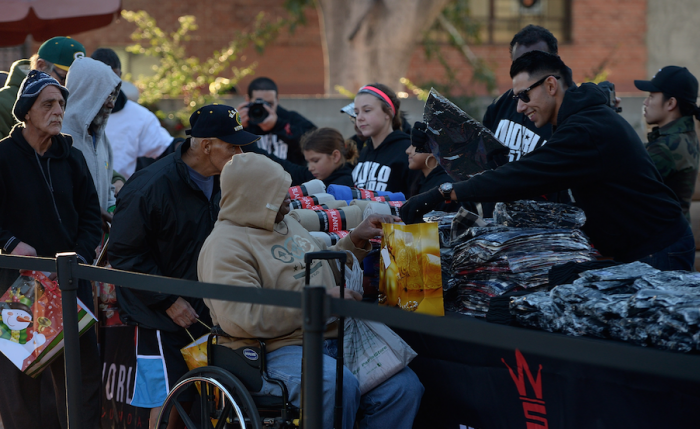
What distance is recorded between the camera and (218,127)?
3.55 meters

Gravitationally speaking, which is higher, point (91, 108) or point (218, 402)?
point (91, 108)

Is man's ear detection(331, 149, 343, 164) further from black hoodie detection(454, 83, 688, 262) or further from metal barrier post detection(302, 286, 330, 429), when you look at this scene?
metal barrier post detection(302, 286, 330, 429)

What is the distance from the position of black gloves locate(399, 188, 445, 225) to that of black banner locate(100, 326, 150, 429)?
1643mm

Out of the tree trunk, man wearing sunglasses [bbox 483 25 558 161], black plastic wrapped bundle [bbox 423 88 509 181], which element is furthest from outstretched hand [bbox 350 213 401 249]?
the tree trunk

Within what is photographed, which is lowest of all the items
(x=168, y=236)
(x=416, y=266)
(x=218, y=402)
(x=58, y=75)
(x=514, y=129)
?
(x=218, y=402)

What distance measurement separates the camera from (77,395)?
10.2ft

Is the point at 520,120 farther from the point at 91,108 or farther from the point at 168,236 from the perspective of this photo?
the point at 91,108

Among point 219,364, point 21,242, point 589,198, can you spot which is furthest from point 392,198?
point 21,242

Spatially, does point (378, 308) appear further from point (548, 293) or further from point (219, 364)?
point (219, 364)

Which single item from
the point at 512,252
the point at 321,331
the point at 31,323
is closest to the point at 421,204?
the point at 512,252

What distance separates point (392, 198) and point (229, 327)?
1354 millimetres

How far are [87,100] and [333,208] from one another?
1.80 m

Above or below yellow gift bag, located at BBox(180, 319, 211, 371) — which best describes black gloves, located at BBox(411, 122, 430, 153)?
above

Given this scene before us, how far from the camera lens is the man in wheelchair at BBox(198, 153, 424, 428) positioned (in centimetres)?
289
